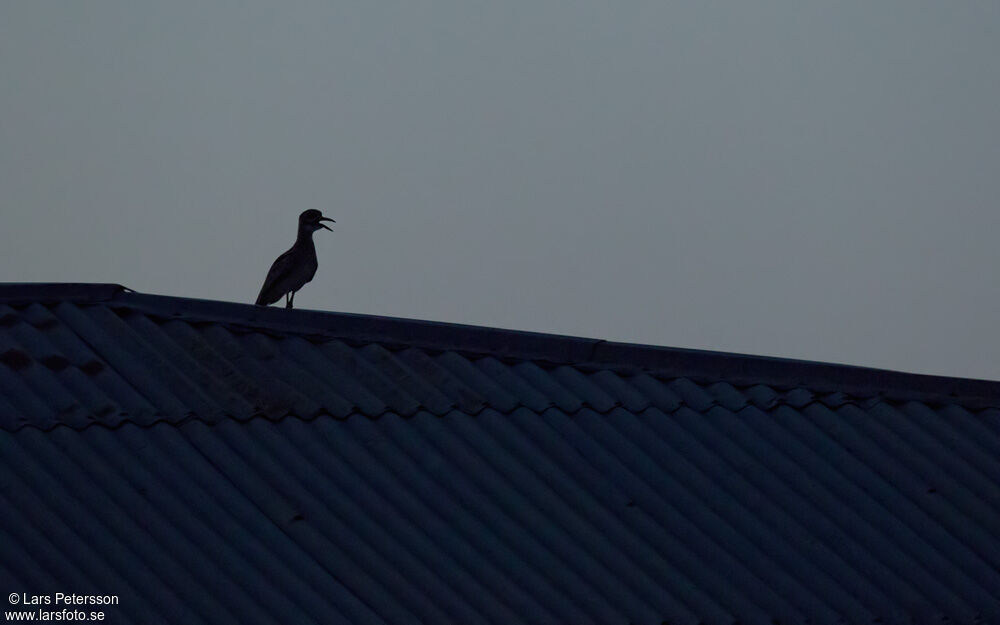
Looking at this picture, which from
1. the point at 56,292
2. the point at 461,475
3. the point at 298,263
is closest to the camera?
the point at 461,475

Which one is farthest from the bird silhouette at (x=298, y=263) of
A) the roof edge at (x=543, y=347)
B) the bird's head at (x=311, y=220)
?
the roof edge at (x=543, y=347)

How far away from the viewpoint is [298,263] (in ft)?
42.8

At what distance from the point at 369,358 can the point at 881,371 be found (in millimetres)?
3531

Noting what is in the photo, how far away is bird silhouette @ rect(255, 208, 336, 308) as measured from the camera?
13055 millimetres

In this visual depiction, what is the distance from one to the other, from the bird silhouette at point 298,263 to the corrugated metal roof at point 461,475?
11.5ft

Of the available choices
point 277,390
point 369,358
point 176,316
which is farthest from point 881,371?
point 176,316

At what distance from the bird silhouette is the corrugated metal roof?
3506 millimetres

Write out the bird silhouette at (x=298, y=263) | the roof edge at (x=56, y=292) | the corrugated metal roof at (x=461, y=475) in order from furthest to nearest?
1. the bird silhouette at (x=298, y=263)
2. the roof edge at (x=56, y=292)
3. the corrugated metal roof at (x=461, y=475)

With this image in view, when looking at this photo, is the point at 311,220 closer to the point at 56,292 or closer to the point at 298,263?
the point at 298,263

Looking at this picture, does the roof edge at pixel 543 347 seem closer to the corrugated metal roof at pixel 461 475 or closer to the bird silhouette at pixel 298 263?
the corrugated metal roof at pixel 461 475

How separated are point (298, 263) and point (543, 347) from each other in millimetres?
4073

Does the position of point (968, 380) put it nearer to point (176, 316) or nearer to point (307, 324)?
point (307, 324)

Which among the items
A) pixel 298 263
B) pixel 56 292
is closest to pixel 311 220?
pixel 298 263

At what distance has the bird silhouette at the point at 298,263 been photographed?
13.1 meters
